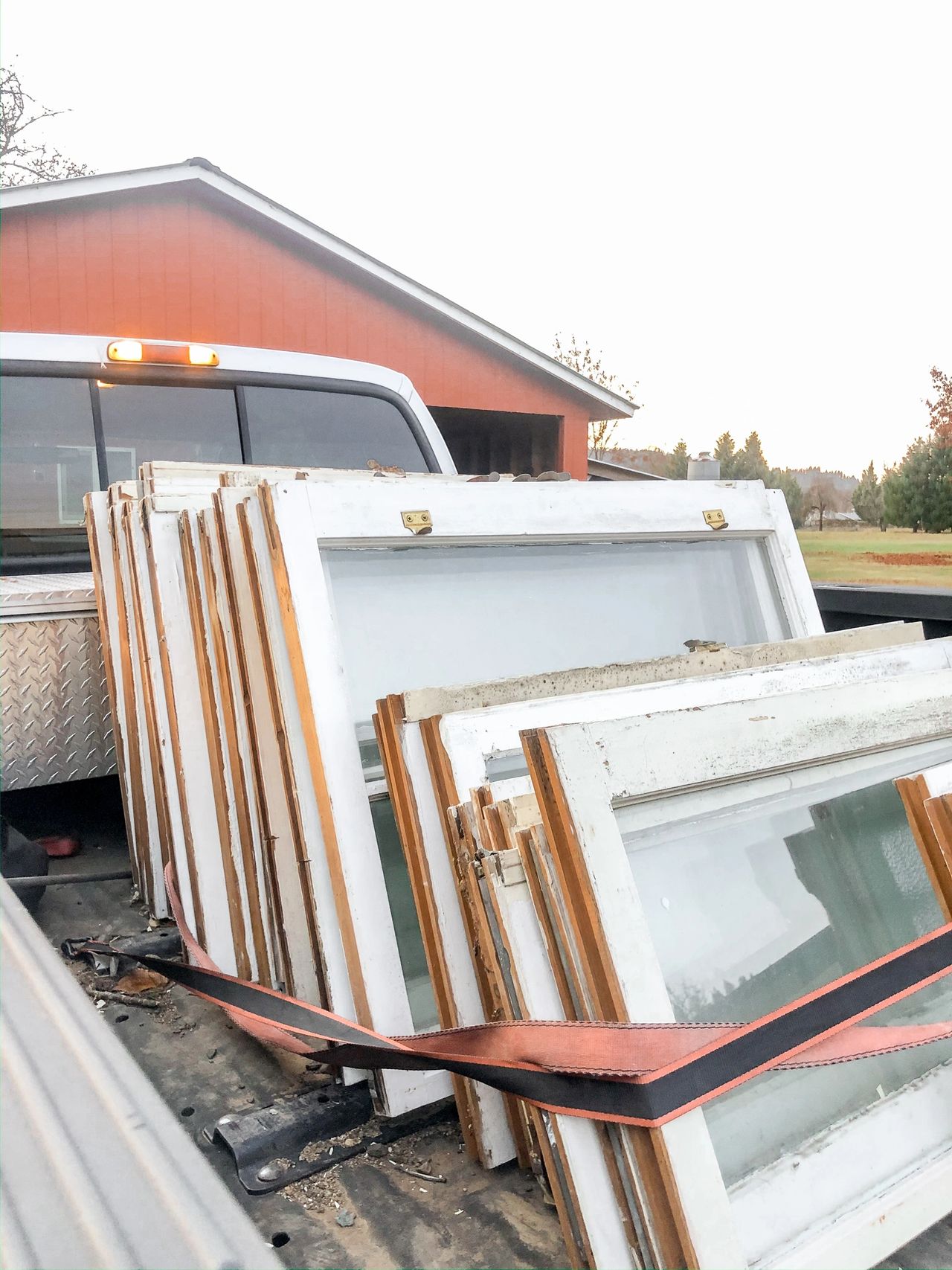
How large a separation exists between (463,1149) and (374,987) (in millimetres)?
303

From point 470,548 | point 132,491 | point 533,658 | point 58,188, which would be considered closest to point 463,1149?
point 533,658

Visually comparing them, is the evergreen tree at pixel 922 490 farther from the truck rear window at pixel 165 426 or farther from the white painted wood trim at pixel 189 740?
the white painted wood trim at pixel 189 740

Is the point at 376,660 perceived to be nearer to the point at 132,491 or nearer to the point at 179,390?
the point at 132,491

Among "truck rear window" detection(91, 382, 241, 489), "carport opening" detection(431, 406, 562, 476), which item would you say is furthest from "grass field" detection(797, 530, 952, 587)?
"carport opening" detection(431, 406, 562, 476)

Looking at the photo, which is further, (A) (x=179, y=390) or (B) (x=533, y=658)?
(A) (x=179, y=390)

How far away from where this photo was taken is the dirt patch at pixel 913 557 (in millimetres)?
6449

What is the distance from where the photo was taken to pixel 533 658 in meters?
2.36

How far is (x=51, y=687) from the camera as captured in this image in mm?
2787

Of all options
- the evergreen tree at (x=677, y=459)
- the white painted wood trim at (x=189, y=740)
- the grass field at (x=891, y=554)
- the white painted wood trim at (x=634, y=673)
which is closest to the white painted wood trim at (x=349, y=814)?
the white painted wood trim at (x=634, y=673)

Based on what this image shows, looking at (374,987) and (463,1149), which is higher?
(374,987)

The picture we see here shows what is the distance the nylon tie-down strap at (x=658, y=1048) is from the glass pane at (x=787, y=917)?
15 cm

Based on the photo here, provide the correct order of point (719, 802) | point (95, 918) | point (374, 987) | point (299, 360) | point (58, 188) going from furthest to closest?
point (58, 188), point (299, 360), point (95, 918), point (374, 987), point (719, 802)

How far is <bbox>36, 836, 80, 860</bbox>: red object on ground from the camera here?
2.94 meters

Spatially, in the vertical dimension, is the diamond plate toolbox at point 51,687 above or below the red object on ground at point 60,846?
above
